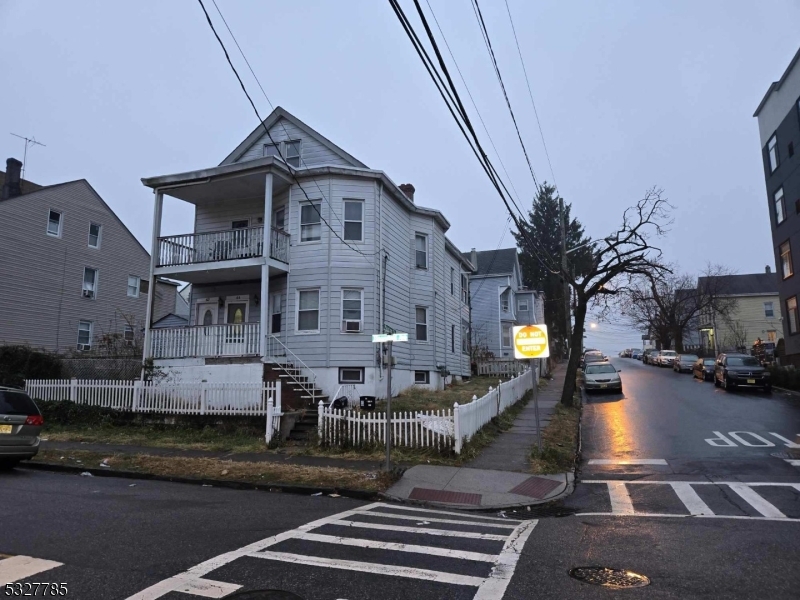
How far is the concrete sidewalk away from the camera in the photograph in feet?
29.9

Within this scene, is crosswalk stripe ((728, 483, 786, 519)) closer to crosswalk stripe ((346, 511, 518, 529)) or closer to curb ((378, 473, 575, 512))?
curb ((378, 473, 575, 512))

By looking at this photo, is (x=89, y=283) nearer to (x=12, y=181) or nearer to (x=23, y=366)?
(x=12, y=181)

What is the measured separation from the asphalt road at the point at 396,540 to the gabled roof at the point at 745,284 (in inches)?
2155

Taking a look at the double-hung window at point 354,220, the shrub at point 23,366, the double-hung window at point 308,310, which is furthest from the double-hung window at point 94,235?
the double-hung window at point 354,220

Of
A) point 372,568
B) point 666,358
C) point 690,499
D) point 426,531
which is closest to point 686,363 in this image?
point 666,358

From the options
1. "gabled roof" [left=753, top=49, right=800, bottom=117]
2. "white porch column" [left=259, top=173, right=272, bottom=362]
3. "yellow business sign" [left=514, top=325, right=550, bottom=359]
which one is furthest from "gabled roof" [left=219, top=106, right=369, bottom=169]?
"gabled roof" [left=753, top=49, right=800, bottom=117]

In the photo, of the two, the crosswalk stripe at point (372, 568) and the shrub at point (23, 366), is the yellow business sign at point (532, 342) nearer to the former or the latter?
the crosswalk stripe at point (372, 568)

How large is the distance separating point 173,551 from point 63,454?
28.2ft

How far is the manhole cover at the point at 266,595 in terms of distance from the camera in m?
4.32

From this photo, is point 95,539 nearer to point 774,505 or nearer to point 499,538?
point 499,538

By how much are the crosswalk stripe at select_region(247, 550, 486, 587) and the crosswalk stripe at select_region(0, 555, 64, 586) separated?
1.77m

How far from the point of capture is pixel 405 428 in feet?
40.0

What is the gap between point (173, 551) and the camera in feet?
18.2

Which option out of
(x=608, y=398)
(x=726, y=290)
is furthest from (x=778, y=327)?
(x=608, y=398)
